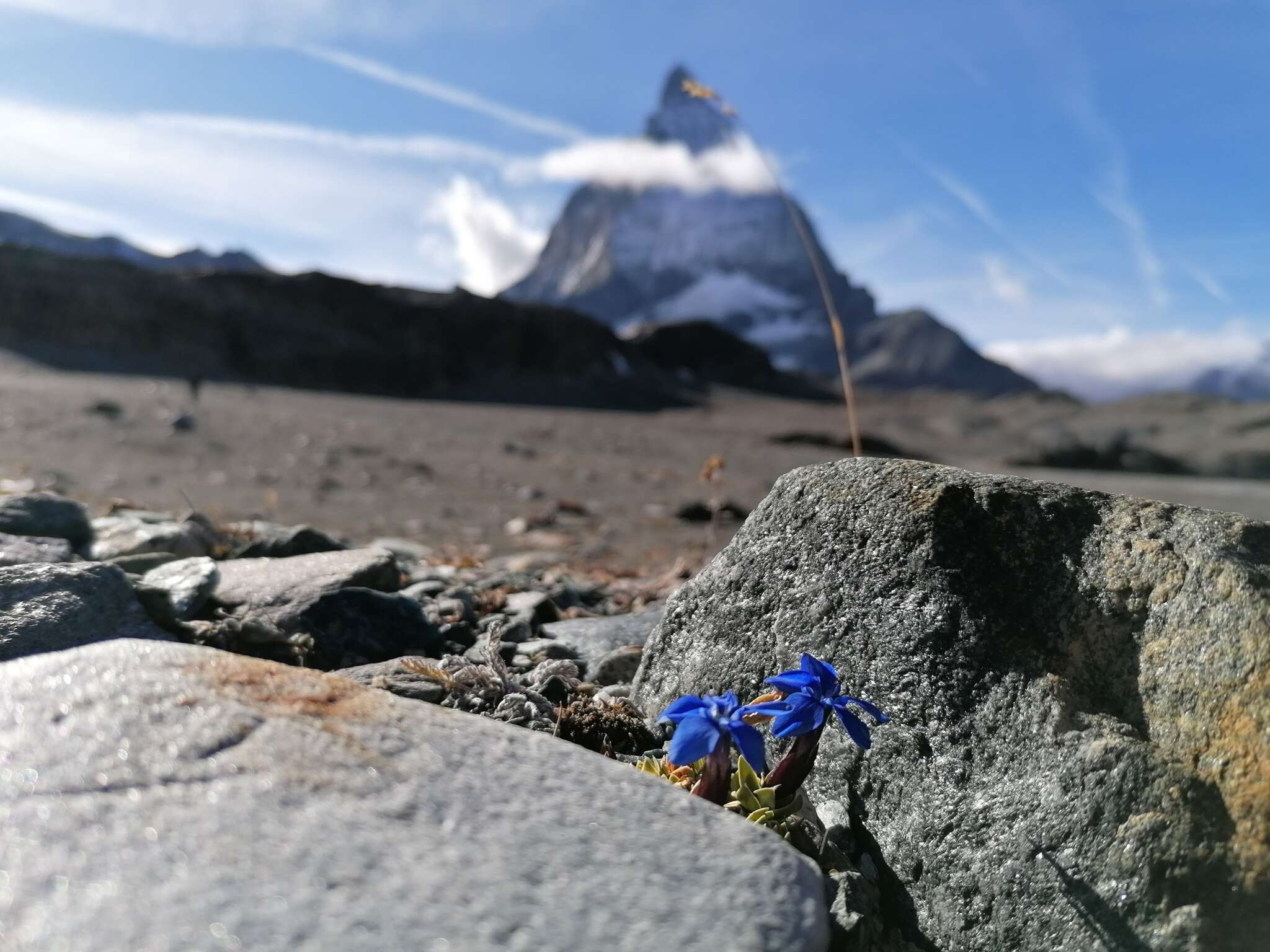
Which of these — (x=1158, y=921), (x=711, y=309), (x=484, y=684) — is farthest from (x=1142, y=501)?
(x=711, y=309)

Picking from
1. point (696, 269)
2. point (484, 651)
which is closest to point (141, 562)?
point (484, 651)

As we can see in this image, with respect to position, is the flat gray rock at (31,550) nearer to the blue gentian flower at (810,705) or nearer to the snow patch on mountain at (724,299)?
the blue gentian flower at (810,705)

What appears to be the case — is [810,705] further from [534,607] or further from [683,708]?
[534,607]

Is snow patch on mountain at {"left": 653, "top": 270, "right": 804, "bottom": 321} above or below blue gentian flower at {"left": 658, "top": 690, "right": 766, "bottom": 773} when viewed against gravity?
above

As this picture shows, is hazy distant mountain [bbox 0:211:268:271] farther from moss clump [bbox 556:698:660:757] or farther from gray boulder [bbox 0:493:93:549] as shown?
moss clump [bbox 556:698:660:757]

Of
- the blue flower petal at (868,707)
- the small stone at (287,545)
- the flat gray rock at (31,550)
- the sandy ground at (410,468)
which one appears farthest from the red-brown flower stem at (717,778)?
the sandy ground at (410,468)

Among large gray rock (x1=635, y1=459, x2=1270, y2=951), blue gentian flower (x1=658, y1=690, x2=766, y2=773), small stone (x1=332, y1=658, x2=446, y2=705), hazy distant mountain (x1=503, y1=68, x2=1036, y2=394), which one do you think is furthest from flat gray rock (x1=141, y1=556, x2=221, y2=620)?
hazy distant mountain (x1=503, y1=68, x2=1036, y2=394)
